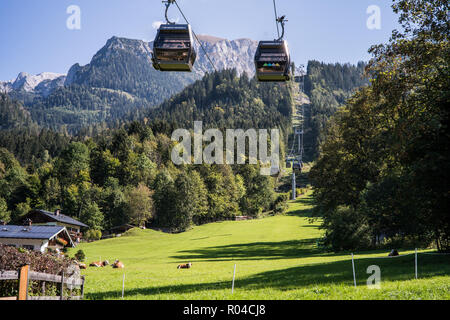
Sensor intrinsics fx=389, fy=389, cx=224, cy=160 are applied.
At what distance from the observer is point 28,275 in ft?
35.8

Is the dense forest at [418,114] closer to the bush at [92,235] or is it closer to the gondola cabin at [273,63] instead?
the gondola cabin at [273,63]

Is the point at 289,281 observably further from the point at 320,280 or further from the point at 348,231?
the point at 348,231

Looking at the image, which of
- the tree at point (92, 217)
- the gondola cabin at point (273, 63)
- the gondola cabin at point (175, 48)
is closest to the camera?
the gondola cabin at point (175, 48)

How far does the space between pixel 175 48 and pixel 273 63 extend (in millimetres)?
4842

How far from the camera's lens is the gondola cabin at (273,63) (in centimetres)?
1883

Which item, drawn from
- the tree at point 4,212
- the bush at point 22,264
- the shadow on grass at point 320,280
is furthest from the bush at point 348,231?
the tree at point 4,212

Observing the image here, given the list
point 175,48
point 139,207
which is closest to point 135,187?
point 139,207

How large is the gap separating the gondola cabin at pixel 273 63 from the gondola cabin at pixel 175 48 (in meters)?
3.44

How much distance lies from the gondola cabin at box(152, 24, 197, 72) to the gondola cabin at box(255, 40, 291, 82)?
11.3ft

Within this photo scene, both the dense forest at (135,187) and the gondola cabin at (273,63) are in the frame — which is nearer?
the gondola cabin at (273,63)

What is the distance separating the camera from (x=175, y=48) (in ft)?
56.7

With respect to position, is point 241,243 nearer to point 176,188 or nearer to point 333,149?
point 333,149

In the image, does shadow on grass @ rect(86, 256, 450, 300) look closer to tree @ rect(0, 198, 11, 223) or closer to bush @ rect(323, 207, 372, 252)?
bush @ rect(323, 207, 372, 252)
